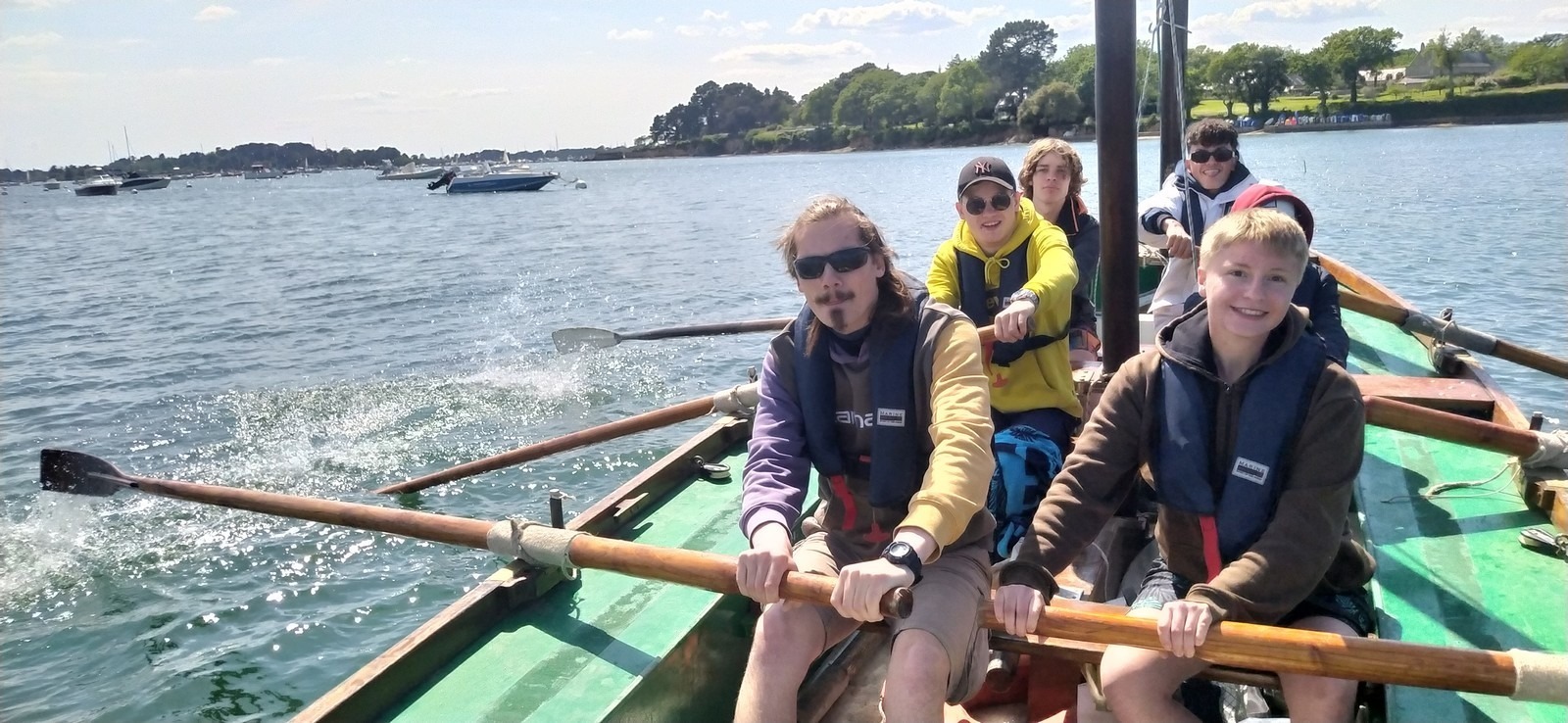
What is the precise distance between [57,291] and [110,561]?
776 inches

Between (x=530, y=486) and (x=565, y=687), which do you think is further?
(x=530, y=486)

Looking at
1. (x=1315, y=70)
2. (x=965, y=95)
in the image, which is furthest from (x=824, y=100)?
(x=1315, y=70)

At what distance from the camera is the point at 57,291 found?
22.6 m

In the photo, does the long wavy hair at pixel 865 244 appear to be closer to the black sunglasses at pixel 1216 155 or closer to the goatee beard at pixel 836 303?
the goatee beard at pixel 836 303

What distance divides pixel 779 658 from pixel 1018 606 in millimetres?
678

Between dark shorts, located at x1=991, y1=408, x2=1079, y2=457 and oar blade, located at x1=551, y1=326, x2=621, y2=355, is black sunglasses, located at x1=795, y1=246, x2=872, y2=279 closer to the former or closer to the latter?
dark shorts, located at x1=991, y1=408, x2=1079, y2=457

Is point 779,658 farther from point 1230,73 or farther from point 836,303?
point 1230,73

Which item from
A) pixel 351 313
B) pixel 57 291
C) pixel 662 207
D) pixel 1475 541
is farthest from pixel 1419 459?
pixel 662 207

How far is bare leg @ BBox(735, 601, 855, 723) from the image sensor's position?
2.75 meters

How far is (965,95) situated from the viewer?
313 feet

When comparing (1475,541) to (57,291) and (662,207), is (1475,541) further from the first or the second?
(662,207)

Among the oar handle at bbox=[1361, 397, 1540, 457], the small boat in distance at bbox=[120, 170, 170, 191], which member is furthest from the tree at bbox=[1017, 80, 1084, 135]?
the small boat in distance at bbox=[120, 170, 170, 191]

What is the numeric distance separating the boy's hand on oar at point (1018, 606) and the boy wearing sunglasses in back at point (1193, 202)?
2.63 metres

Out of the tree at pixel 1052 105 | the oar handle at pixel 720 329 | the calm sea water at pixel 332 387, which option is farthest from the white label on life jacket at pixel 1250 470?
the tree at pixel 1052 105
